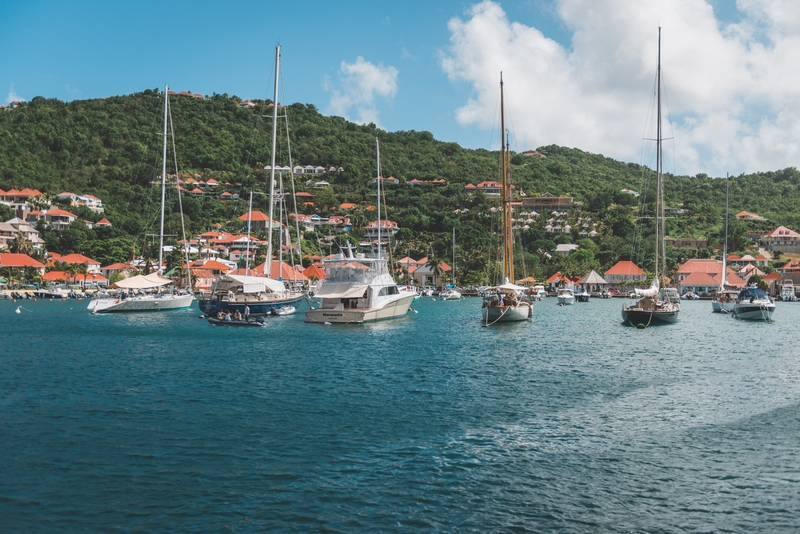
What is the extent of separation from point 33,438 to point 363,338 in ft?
86.1

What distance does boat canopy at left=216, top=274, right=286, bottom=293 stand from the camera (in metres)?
53.6

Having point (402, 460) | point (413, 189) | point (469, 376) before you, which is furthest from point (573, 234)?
point (402, 460)

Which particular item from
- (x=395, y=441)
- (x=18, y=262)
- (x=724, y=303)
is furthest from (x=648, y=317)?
(x=18, y=262)

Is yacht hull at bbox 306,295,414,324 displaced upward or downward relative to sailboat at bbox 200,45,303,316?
downward

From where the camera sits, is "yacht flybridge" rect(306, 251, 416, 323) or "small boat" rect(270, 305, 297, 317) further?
"small boat" rect(270, 305, 297, 317)

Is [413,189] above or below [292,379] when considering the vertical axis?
above

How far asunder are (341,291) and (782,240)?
495 feet

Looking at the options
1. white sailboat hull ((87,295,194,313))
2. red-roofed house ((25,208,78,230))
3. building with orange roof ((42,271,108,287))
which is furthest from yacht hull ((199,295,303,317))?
red-roofed house ((25,208,78,230))

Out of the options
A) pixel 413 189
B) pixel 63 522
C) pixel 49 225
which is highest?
pixel 413 189

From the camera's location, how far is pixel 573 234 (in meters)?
168

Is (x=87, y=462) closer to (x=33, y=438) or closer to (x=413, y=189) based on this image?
(x=33, y=438)

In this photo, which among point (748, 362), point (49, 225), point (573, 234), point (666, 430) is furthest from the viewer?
point (573, 234)

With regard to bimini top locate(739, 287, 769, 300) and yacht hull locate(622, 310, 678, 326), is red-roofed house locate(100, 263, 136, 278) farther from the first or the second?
bimini top locate(739, 287, 769, 300)

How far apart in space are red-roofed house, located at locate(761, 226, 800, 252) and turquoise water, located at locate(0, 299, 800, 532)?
148m
